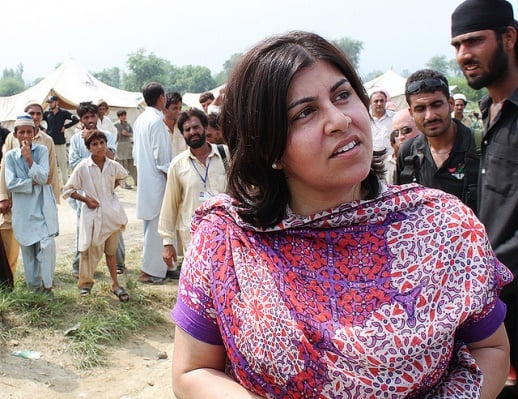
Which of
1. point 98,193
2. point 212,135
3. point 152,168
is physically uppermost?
point 212,135

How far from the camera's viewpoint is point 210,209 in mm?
1535

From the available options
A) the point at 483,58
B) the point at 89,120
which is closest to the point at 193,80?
the point at 89,120

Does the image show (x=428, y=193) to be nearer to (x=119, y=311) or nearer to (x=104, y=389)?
(x=104, y=389)

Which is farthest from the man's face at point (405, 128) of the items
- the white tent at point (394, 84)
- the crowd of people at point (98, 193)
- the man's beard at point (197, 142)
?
the white tent at point (394, 84)

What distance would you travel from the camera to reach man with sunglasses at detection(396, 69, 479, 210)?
2.81 meters

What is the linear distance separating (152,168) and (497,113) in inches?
166

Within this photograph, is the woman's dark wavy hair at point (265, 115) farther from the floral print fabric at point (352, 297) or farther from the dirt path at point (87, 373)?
the dirt path at point (87, 373)

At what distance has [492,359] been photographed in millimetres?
1400

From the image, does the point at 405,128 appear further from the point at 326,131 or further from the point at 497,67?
the point at 326,131

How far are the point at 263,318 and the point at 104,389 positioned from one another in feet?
9.92

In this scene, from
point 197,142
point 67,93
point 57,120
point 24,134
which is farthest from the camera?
point 67,93

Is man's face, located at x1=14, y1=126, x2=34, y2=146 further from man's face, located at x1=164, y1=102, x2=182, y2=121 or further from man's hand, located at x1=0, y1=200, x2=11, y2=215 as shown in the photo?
man's face, located at x1=164, y1=102, x2=182, y2=121

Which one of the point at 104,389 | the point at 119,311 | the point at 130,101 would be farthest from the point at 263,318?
the point at 130,101

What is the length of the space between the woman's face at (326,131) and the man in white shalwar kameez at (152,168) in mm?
4675
